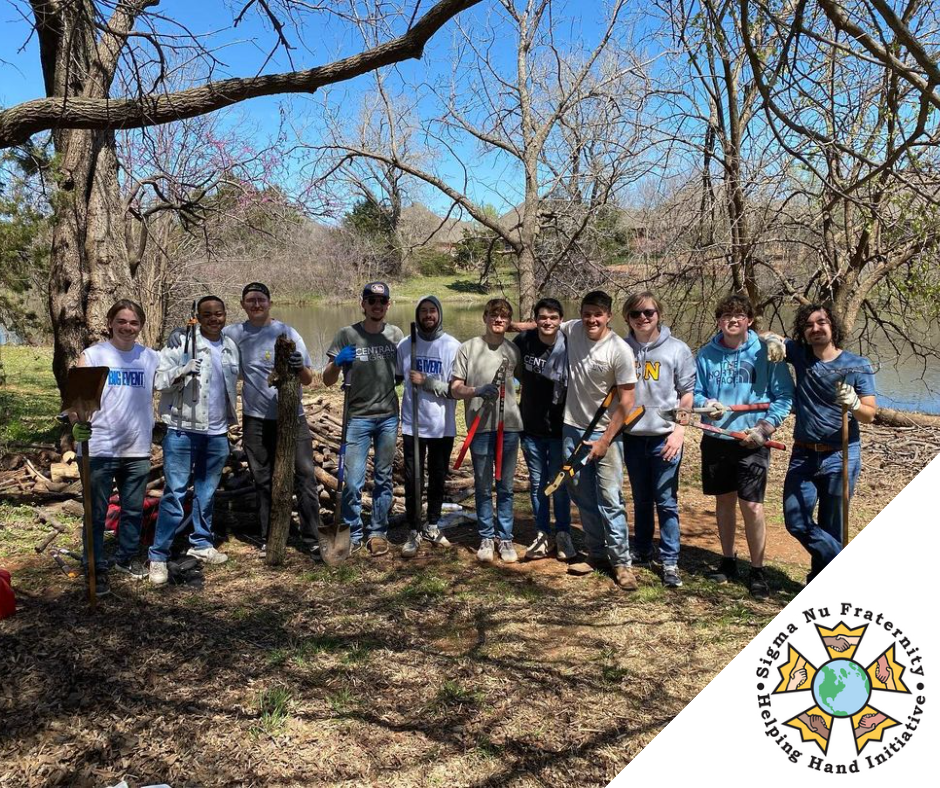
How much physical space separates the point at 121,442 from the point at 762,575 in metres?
4.16

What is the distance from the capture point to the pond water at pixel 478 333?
13719 mm

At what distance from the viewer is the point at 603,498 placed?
15.3ft

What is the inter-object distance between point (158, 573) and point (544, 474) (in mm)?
2673

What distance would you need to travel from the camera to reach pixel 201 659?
143 inches

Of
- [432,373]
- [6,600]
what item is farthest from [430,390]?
[6,600]

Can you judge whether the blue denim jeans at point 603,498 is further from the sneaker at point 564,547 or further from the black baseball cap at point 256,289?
the black baseball cap at point 256,289

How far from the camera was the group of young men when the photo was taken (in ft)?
14.1

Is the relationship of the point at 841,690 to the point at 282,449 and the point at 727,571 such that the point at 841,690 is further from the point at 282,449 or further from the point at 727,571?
the point at 282,449

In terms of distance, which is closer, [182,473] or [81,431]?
[81,431]

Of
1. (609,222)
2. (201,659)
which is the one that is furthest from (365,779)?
(609,222)

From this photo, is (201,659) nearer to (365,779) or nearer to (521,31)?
(365,779)

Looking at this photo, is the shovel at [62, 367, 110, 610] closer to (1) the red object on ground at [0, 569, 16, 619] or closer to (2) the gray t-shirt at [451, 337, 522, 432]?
(1) the red object on ground at [0, 569, 16, 619]

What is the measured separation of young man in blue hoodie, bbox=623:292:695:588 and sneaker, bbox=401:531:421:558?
66.4 inches

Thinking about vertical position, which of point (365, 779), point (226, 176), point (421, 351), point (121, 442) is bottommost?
point (365, 779)
